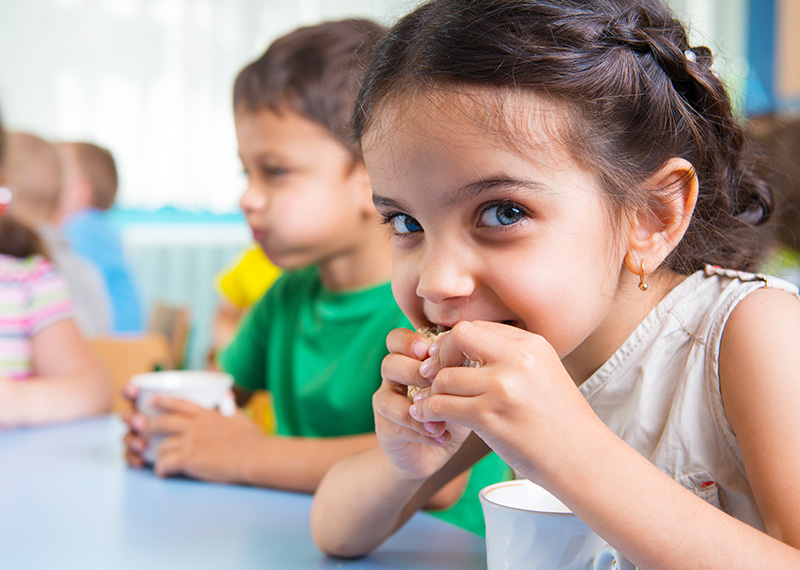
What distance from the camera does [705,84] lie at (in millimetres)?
633

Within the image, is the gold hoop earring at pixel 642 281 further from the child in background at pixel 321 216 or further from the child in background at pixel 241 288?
the child in background at pixel 241 288

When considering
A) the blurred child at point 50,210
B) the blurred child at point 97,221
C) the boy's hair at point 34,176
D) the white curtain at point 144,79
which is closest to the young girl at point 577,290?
the blurred child at point 50,210

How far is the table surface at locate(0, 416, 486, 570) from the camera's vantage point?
62cm

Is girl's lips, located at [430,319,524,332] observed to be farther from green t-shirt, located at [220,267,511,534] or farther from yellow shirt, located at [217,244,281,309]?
yellow shirt, located at [217,244,281,309]

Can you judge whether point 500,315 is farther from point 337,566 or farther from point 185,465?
point 185,465

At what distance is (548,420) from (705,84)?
345 millimetres

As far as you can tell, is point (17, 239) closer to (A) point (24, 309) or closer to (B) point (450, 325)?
(A) point (24, 309)

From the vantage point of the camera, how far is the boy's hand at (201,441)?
0.87m

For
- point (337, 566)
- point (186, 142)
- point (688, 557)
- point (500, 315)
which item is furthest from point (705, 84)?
point (186, 142)

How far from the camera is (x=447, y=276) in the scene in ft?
1.80

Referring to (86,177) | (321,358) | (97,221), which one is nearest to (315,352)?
(321,358)

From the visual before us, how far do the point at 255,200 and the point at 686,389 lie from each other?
0.72 m

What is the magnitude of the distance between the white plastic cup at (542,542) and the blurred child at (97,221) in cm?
290

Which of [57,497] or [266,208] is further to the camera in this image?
[266,208]
